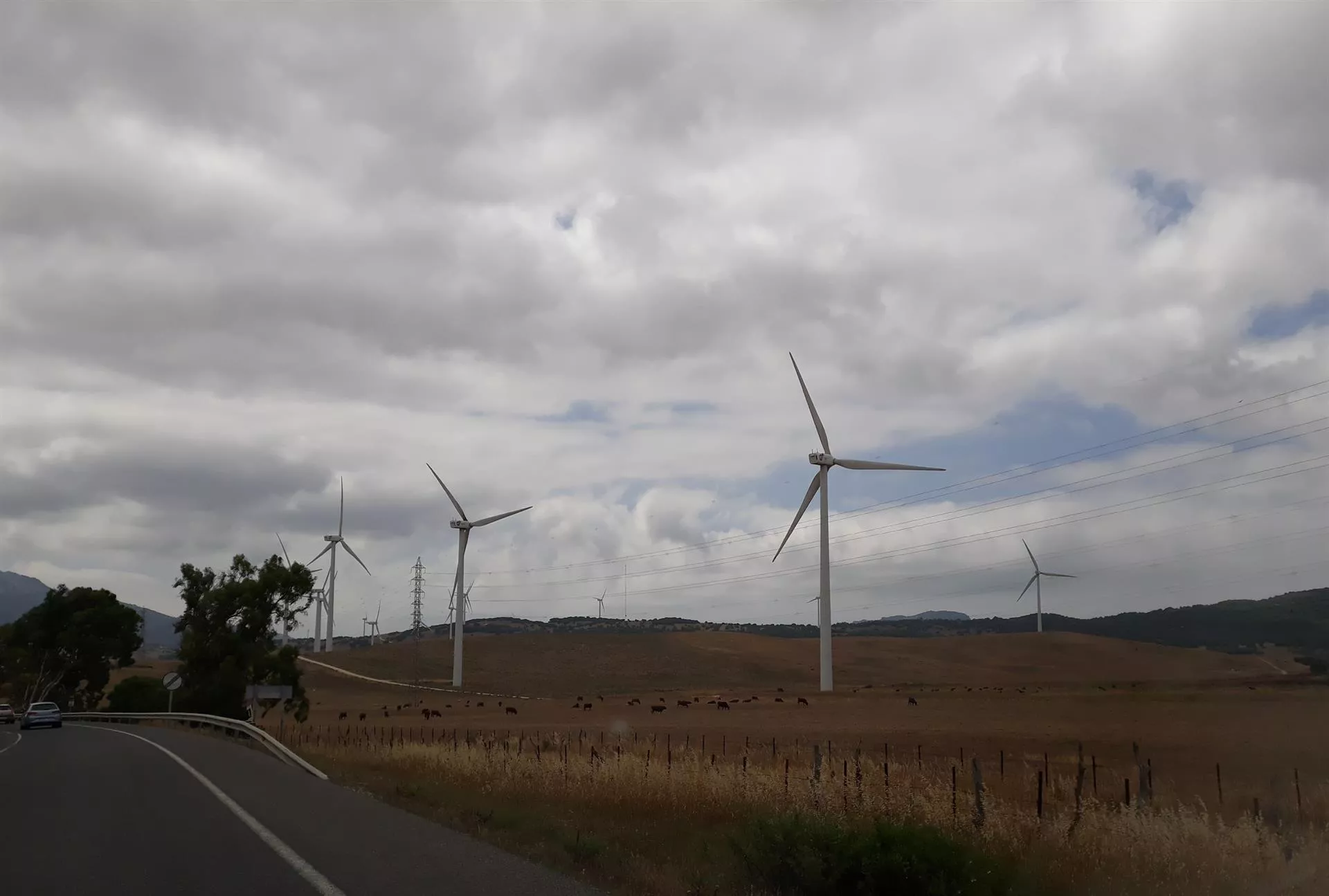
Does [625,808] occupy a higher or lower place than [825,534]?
lower

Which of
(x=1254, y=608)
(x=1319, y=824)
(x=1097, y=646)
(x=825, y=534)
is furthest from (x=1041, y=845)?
(x=1097, y=646)

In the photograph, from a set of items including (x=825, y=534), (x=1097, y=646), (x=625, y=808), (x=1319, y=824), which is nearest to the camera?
(x=1319, y=824)

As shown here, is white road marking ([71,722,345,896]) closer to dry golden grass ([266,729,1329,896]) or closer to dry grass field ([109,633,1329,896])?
dry grass field ([109,633,1329,896])

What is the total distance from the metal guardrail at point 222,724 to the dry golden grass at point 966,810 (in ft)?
4.79

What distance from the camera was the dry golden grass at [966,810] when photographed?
1170cm

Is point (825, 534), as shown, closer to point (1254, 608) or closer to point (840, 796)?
point (1254, 608)

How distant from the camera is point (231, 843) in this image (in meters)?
13.8

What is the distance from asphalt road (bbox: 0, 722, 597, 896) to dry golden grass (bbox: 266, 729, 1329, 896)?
6.65 feet

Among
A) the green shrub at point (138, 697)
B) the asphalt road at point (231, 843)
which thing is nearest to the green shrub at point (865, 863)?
the asphalt road at point (231, 843)

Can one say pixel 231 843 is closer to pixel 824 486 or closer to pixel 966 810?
pixel 966 810

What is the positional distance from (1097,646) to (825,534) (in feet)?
180

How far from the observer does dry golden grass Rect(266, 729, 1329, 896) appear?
11.7 metres

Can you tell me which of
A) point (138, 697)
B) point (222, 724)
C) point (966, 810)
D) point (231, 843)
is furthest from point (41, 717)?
point (966, 810)

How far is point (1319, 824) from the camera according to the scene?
1536cm
